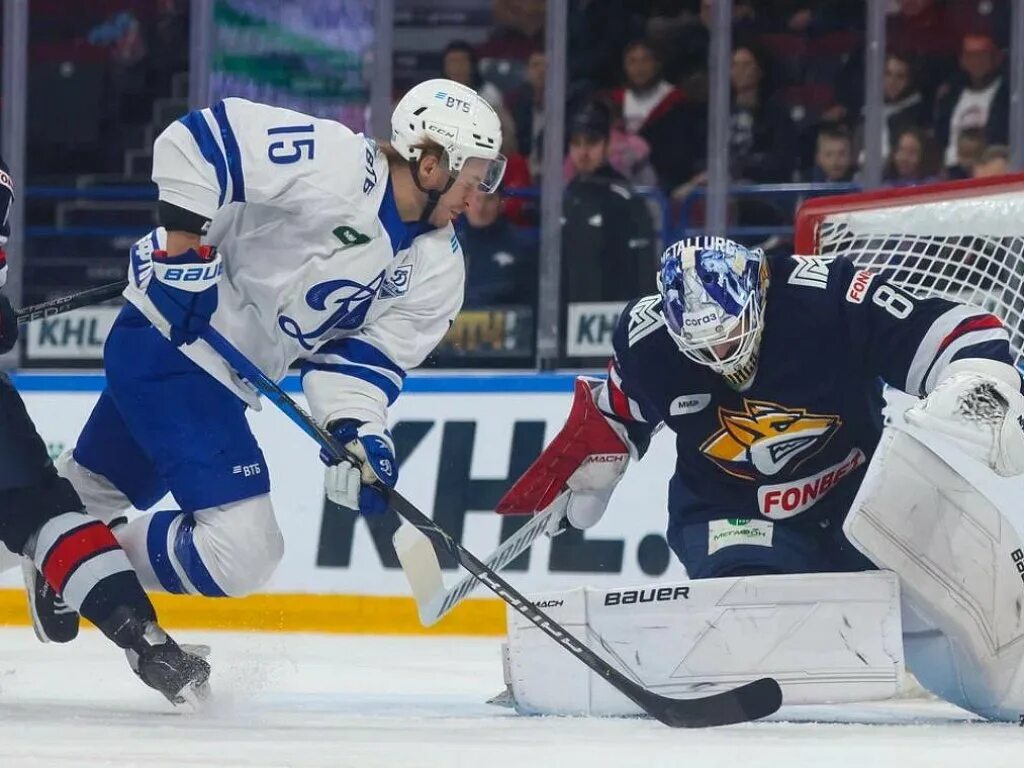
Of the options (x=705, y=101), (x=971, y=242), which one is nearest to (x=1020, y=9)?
(x=705, y=101)

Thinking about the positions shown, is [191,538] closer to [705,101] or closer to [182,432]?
[182,432]

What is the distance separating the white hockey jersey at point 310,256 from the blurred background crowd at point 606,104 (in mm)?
1840

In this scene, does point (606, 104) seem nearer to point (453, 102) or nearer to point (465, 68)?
point (465, 68)

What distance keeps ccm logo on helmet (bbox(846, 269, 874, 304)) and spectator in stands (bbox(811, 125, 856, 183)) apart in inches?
96.1

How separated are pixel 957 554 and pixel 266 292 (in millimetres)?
1274

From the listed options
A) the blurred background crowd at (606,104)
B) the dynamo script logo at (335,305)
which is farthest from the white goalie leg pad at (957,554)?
the blurred background crowd at (606,104)

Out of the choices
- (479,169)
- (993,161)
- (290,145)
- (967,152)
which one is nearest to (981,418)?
(479,169)

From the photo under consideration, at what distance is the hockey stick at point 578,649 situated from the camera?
3.00 m

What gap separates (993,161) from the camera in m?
5.46

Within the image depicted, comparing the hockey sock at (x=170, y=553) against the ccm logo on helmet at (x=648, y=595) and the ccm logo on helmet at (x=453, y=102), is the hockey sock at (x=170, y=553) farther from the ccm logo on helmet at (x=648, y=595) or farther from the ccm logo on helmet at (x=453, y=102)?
the ccm logo on helmet at (x=453, y=102)

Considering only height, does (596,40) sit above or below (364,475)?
above

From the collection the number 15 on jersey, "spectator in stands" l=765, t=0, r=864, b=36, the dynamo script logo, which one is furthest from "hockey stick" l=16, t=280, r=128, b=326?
"spectator in stands" l=765, t=0, r=864, b=36

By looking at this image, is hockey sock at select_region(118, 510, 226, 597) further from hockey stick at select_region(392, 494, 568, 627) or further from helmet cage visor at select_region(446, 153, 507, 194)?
helmet cage visor at select_region(446, 153, 507, 194)

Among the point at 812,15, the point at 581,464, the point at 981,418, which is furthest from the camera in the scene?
the point at 812,15
